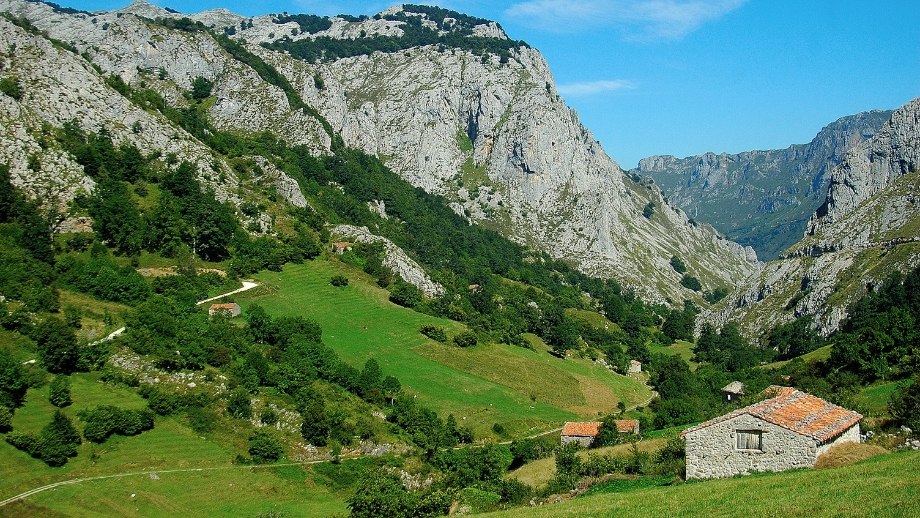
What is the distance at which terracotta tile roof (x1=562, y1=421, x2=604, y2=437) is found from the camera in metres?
65.2

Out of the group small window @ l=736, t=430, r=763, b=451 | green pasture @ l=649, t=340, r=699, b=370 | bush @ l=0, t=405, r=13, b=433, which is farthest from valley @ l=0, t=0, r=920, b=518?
green pasture @ l=649, t=340, r=699, b=370

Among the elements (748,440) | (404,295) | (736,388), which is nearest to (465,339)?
(404,295)

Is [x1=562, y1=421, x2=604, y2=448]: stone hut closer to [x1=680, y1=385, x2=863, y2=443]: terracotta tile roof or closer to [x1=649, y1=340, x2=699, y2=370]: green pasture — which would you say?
[x1=680, y1=385, x2=863, y2=443]: terracotta tile roof

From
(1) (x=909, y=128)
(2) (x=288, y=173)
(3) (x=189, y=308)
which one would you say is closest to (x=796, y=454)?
(3) (x=189, y=308)

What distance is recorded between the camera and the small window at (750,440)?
31344 mm

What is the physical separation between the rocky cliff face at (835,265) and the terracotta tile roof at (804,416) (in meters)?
99.9

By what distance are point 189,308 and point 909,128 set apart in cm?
20462

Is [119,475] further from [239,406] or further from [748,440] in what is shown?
[748,440]

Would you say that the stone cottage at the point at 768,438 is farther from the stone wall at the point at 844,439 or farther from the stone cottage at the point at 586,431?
the stone cottage at the point at 586,431

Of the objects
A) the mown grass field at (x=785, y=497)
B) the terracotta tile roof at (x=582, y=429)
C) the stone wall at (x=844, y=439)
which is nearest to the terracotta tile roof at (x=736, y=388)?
the terracotta tile roof at (x=582, y=429)

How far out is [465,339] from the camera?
100m

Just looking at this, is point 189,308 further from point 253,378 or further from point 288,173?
point 288,173

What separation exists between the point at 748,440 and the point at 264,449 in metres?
41.9

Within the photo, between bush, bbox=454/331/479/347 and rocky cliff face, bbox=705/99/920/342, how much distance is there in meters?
67.8
